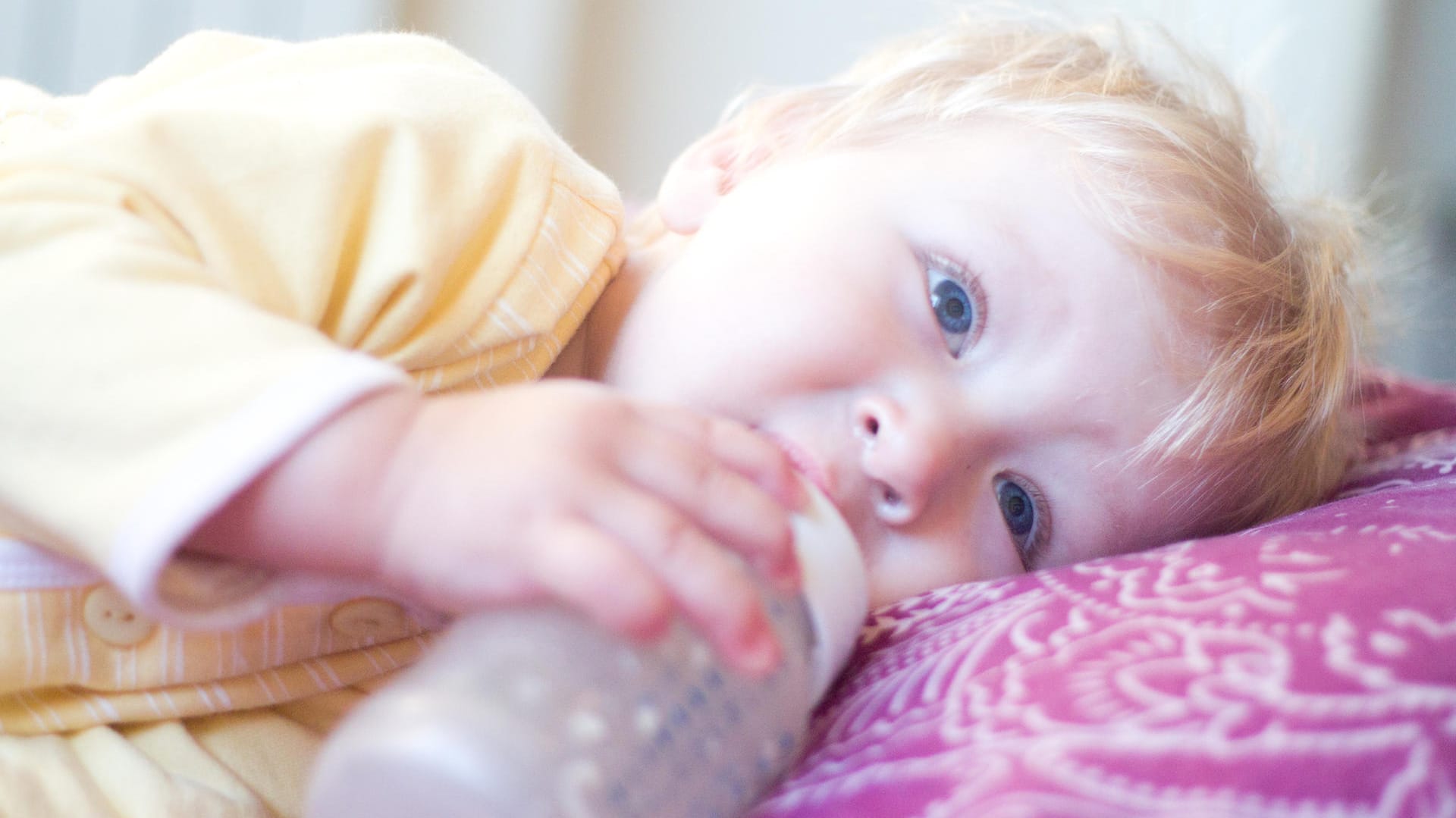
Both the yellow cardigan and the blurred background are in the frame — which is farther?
the blurred background

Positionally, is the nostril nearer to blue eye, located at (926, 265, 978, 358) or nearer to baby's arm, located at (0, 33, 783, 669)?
blue eye, located at (926, 265, 978, 358)

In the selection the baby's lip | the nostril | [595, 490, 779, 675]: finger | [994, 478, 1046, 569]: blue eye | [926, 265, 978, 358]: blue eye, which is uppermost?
[926, 265, 978, 358]: blue eye

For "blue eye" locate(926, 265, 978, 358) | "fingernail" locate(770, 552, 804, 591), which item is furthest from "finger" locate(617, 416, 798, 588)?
"blue eye" locate(926, 265, 978, 358)

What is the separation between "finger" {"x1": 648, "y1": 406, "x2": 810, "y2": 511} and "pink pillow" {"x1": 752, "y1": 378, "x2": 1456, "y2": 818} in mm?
114

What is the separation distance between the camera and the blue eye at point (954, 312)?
2.77 feet

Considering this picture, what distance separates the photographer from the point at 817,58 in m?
2.33

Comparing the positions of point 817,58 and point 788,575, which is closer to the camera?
point 788,575

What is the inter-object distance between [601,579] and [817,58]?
79.4 inches

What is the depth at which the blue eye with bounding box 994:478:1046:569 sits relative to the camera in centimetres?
90

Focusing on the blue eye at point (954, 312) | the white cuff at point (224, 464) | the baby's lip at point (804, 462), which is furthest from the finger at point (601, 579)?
the blue eye at point (954, 312)

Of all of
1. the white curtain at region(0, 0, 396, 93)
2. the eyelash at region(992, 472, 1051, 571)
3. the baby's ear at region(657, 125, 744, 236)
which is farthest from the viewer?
the white curtain at region(0, 0, 396, 93)

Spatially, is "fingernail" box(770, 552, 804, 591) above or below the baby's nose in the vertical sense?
above

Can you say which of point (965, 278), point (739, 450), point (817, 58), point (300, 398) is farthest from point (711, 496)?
point (817, 58)

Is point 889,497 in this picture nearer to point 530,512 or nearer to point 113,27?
point 530,512
